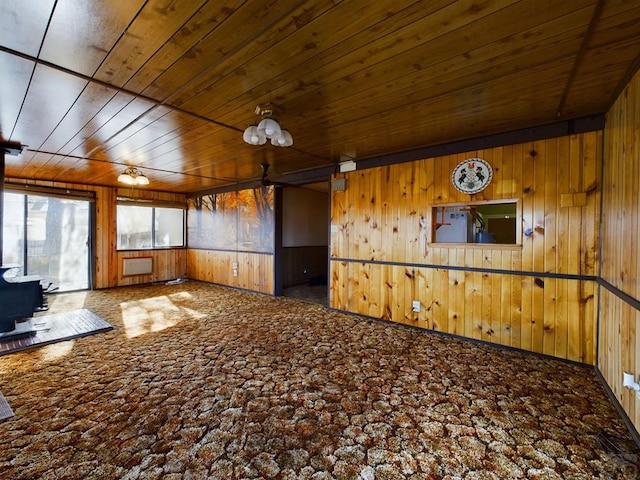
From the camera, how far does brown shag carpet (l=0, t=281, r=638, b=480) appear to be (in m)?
1.56

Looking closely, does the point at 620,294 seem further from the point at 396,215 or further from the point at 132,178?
the point at 132,178

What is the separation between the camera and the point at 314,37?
5.32 ft

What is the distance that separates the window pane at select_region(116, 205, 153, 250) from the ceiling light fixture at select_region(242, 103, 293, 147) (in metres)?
5.85

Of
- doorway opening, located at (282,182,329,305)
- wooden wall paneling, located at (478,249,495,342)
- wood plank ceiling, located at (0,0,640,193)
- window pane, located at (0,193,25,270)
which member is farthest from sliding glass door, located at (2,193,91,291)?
wooden wall paneling, located at (478,249,495,342)

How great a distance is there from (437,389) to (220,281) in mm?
5585

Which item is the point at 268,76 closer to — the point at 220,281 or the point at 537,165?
the point at 537,165

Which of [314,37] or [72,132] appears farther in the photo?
[72,132]

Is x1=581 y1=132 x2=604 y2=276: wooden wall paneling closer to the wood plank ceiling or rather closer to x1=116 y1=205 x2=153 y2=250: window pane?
the wood plank ceiling

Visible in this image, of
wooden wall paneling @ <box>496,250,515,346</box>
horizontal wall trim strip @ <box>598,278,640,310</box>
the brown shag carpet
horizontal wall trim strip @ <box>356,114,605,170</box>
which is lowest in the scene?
the brown shag carpet

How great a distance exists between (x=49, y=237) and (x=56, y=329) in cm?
320

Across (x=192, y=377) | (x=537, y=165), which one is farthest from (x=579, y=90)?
(x=192, y=377)

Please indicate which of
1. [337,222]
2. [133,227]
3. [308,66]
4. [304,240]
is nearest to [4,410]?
[308,66]

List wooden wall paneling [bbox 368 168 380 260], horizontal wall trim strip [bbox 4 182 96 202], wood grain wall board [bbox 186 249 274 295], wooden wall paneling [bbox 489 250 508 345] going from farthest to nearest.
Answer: wood grain wall board [bbox 186 249 274 295] < horizontal wall trim strip [bbox 4 182 96 202] < wooden wall paneling [bbox 368 168 380 260] < wooden wall paneling [bbox 489 250 508 345]

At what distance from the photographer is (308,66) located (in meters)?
1.90
